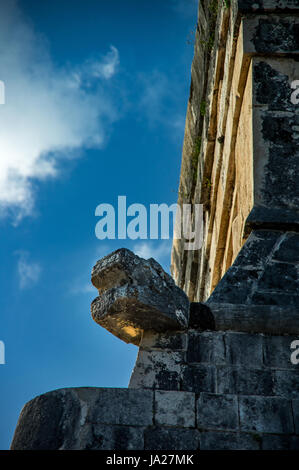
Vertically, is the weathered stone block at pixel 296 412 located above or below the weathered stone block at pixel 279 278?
below

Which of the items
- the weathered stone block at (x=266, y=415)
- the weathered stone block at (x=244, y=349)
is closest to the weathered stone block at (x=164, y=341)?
the weathered stone block at (x=244, y=349)

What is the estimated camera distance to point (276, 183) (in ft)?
13.1

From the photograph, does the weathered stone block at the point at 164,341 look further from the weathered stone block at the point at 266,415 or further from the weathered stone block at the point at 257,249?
the weathered stone block at the point at 257,249

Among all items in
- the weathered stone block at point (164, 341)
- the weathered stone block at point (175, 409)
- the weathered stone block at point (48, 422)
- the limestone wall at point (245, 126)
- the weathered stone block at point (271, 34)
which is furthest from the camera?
the weathered stone block at point (271, 34)

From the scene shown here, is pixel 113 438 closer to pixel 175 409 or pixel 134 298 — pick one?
pixel 175 409

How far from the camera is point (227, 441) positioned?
280 centimetres

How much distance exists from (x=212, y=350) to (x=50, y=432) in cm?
93

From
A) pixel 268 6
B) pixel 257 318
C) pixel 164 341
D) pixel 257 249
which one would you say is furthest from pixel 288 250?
pixel 268 6

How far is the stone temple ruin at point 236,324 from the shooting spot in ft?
9.30

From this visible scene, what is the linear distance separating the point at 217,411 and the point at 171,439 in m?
0.26

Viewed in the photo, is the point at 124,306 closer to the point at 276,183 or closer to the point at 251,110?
the point at 276,183

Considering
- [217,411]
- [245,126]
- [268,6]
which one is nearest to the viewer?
[217,411]

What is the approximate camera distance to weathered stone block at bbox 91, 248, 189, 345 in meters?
3.26

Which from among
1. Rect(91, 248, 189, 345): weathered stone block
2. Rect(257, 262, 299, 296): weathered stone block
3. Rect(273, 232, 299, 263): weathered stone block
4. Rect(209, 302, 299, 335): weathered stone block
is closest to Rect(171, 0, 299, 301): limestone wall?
Rect(273, 232, 299, 263): weathered stone block
